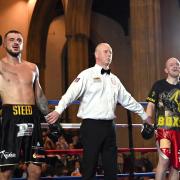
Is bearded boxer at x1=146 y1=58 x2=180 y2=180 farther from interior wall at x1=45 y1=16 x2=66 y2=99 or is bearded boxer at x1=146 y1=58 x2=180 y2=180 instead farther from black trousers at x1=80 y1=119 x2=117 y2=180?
interior wall at x1=45 y1=16 x2=66 y2=99

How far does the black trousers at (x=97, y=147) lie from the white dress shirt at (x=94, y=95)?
8 centimetres

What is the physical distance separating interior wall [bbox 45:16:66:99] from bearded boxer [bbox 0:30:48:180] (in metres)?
13.7

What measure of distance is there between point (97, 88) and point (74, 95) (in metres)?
0.22

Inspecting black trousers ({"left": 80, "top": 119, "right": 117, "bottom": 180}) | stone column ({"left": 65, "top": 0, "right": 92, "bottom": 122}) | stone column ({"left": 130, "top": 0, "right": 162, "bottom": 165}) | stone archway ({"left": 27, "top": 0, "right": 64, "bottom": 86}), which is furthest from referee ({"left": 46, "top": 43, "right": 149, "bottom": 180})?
stone archway ({"left": 27, "top": 0, "right": 64, "bottom": 86})

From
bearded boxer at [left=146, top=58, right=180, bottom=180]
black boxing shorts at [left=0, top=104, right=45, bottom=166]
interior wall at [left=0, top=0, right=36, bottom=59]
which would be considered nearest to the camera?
black boxing shorts at [left=0, top=104, right=45, bottom=166]

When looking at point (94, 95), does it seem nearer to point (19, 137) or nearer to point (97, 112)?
point (97, 112)

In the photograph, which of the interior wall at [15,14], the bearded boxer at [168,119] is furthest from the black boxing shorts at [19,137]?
the interior wall at [15,14]

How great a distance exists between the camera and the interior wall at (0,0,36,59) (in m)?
16.2

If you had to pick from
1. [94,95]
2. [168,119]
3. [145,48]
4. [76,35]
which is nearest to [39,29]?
[76,35]

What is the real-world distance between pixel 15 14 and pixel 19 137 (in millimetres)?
13126

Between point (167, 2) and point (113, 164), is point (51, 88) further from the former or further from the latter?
point (113, 164)

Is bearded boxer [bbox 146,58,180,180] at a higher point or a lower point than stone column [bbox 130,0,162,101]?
lower

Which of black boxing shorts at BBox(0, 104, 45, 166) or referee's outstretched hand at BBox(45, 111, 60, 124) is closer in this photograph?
black boxing shorts at BBox(0, 104, 45, 166)

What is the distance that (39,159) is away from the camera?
4.01 m
